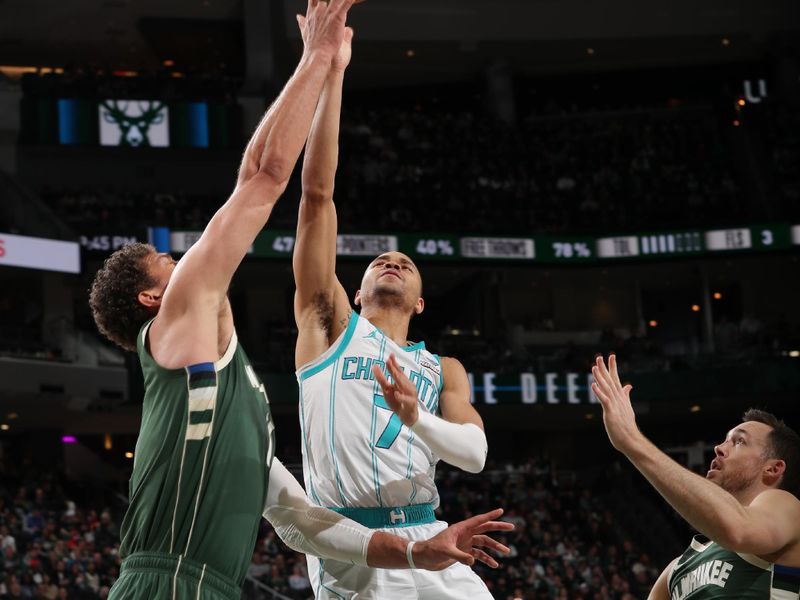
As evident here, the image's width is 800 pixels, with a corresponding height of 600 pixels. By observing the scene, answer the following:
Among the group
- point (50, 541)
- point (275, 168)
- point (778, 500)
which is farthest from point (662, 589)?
point (50, 541)

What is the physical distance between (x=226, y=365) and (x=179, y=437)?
0.29 meters

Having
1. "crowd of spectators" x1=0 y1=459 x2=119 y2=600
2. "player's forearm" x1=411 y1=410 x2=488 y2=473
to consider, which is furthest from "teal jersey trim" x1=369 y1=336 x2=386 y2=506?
"crowd of spectators" x1=0 y1=459 x2=119 y2=600

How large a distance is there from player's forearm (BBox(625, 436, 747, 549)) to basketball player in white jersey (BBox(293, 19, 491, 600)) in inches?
32.0

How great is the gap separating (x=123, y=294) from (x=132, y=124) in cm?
2969

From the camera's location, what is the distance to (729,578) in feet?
16.4

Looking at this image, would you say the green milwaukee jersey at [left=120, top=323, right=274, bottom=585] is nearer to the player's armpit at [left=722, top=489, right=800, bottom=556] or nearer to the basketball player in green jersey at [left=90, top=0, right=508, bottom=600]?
the basketball player in green jersey at [left=90, top=0, right=508, bottom=600]

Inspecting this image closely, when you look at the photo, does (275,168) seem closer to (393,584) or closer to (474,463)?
(474,463)

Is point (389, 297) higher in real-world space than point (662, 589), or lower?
higher

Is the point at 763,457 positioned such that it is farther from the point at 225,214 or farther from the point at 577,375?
the point at 577,375

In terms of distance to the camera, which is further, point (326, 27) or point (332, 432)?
point (332, 432)

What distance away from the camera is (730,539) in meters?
4.54

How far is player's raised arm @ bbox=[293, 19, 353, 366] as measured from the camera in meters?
5.61

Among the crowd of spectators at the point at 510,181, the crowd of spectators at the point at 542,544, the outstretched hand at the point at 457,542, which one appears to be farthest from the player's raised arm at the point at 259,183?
the crowd of spectators at the point at 510,181

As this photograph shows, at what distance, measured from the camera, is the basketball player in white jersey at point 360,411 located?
5.21m
